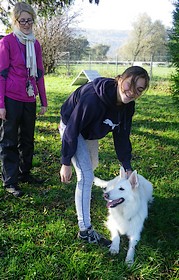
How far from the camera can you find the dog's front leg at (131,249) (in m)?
2.49

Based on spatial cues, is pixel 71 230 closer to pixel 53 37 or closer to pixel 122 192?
pixel 122 192

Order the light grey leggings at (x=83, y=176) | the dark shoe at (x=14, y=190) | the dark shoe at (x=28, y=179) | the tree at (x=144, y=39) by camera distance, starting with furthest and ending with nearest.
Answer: the tree at (x=144, y=39) < the dark shoe at (x=28, y=179) < the dark shoe at (x=14, y=190) < the light grey leggings at (x=83, y=176)

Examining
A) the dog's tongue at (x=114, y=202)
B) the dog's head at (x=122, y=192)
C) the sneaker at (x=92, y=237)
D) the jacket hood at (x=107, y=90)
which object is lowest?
the sneaker at (x=92, y=237)

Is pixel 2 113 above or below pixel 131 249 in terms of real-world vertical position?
A: above

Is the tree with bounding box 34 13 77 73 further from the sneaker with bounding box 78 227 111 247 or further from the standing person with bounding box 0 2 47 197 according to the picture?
the sneaker with bounding box 78 227 111 247

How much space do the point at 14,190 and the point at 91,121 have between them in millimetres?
1598

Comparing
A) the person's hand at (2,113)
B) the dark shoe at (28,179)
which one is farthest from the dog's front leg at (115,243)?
Answer: the person's hand at (2,113)

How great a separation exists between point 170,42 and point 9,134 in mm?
5725

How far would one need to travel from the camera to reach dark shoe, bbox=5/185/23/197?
3.41 meters

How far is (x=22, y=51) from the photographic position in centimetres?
309

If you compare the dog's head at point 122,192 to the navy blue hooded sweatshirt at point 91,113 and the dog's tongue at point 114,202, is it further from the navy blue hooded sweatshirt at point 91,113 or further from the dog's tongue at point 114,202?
the navy blue hooded sweatshirt at point 91,113

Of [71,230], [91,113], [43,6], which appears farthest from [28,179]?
[43,6]

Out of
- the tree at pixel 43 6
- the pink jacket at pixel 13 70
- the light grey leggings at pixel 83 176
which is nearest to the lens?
the light grey leggings at pixel 83 176

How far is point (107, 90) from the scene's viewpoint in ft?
7.41
